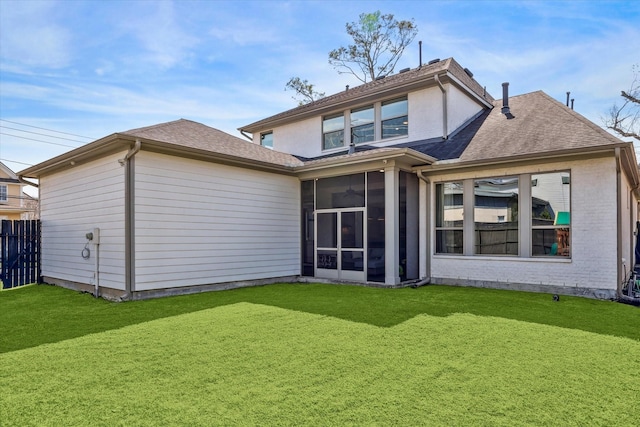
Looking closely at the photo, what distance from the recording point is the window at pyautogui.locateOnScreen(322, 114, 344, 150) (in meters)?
12.2

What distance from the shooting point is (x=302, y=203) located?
10.4 metres

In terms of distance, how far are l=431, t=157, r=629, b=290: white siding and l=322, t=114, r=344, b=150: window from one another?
5.55 meters

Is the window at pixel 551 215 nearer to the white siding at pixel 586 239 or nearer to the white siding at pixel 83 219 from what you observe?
the white siding at pixel 586 239

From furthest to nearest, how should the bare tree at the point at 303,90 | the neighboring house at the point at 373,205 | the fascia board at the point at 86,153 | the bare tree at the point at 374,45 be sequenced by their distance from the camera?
the bare tree at the point at 303,90 → the bare tree at the point at 374,45 → the neighboring house at the point at 373,205 → the fascia board at the point at 86,153

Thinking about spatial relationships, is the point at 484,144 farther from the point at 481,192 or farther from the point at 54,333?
the point at 54,333

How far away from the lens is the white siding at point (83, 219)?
7.27 meters

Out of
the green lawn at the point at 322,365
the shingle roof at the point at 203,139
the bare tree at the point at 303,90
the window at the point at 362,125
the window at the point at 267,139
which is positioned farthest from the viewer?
the bare tree at the point at 303,90

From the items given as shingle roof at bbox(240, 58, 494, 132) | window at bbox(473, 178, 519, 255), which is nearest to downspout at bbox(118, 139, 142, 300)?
shingle roof at bbox(240, 58, 494, 132)

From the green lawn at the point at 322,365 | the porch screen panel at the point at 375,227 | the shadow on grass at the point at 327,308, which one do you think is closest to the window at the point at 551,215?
the shadow on grass at the point at 327,308

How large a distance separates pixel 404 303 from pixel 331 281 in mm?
3201

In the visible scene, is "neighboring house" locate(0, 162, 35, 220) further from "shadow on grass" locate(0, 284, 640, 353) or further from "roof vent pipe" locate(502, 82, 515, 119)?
"roof vent pipe" locate(502, 82, 515, 119)

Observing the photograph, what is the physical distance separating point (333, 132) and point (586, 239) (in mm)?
7662

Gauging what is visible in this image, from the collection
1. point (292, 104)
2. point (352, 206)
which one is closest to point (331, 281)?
point (352, 206)

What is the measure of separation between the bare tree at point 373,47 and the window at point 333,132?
993cm
